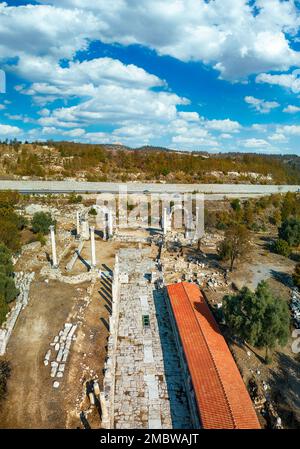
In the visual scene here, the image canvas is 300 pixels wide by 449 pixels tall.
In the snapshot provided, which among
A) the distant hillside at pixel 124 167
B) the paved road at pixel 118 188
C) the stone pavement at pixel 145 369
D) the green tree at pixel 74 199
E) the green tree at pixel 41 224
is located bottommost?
the stone pavement at pixel 145 369

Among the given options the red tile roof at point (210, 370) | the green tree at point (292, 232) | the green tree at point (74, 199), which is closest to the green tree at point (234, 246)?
the red tile roof at point (210, 370)

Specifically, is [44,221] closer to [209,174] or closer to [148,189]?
[148,189]

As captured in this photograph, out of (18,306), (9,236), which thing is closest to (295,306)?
(18,306)

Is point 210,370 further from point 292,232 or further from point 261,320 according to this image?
point 292,232

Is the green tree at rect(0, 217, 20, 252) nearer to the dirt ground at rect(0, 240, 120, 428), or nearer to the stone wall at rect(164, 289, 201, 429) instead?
the dirt ground at rect(0, 240, 120, 428)

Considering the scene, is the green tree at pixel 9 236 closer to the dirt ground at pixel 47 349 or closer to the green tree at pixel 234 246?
the dirt ground at pixel 47 349

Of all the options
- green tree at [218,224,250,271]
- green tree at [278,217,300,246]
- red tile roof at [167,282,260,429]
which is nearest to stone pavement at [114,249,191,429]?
red tile roof at [167,282,260,429]
